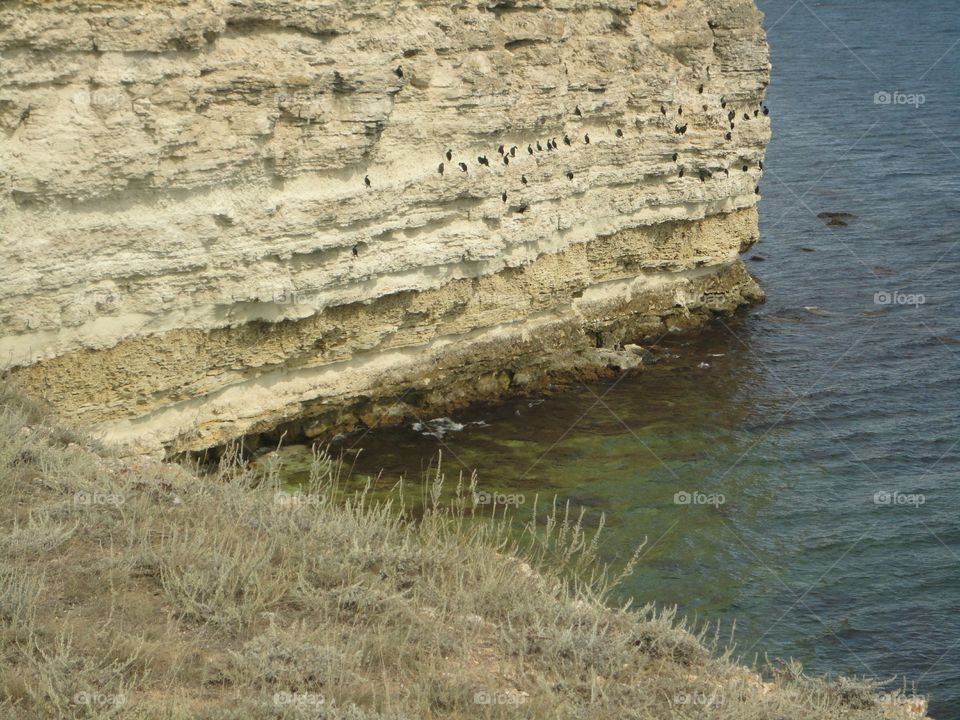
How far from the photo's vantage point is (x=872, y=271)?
81.7 feet

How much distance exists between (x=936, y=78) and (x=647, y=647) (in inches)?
1523

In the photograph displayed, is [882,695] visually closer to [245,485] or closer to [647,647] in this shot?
[647,647]

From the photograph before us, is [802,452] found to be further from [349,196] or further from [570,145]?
[349,196]

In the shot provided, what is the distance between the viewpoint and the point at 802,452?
57.8 feet

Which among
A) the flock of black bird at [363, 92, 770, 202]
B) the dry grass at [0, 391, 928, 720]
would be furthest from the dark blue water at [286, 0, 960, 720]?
the dry grass at [0, 391, 928, 720]

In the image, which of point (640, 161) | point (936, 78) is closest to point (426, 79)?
point (640, 161)

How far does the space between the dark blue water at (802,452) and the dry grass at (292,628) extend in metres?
4.48

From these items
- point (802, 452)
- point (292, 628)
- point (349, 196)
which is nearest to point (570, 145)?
point (349, 196)

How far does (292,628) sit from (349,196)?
29.0ft

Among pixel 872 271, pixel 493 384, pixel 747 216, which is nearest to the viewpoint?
pixel 493 384

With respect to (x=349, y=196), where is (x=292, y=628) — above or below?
below

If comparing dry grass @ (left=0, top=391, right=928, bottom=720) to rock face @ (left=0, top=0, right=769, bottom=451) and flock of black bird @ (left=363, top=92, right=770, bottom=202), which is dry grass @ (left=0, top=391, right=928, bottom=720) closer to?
rock face @ (left=0, top=0, right=769, bottom=451)

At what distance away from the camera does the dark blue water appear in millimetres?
13547

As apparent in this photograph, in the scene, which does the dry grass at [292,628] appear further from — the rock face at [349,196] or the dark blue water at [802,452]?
the dark blue water at [802,452]
